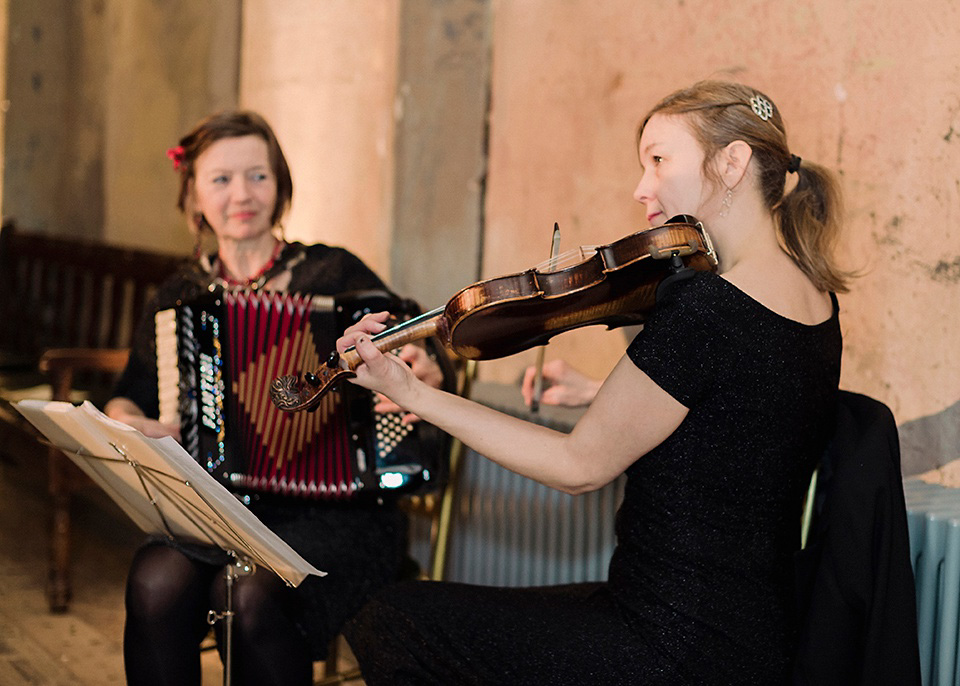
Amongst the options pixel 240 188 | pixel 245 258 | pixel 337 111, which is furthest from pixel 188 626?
pixel 337 111

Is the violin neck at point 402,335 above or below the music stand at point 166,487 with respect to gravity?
above

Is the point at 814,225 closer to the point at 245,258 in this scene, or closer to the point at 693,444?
the point at 693,444

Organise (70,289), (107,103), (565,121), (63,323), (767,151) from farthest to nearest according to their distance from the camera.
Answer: (107,103) < (63,323) < (70,289) < (565,121) < (767,151)

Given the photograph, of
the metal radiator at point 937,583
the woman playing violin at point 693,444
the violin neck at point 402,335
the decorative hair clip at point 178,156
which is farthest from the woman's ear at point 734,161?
the decorative hair clip at point 178,156

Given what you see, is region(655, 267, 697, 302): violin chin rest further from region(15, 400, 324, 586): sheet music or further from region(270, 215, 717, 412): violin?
region(15, 400, 324, 586): sheet music

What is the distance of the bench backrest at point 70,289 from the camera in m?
4.07

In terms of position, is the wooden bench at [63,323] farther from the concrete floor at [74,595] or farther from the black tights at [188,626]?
the black tights at [188,626]

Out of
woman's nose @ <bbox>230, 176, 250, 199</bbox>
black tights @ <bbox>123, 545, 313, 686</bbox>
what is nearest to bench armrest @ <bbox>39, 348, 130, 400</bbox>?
woman's nose @ <bbox>230, 176, 250, 199</bbox>

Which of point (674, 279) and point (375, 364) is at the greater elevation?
point (674, 279)

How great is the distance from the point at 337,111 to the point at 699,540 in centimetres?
251

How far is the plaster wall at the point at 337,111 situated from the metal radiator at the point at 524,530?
941 millimetres

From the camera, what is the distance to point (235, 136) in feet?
8.01

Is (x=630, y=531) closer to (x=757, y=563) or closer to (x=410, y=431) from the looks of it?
(x=757, y=563)

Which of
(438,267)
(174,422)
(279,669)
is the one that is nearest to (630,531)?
(279,669)
